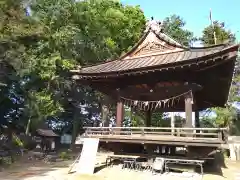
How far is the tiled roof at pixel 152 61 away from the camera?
1188 centimetres

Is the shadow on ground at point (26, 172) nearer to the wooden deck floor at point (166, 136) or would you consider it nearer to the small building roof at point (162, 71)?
the wooden deck floor at point (166, 136)

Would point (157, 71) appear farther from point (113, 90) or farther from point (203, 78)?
point (113, 90)

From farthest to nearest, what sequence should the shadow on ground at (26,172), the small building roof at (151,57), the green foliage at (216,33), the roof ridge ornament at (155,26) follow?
1. the green foliage at (216,33)
2. the roof ridge ornament at (155,26)
3. the shadow on ground at (26,172)
4. the small building roof at (151,57)

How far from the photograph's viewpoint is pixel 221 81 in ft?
43.3

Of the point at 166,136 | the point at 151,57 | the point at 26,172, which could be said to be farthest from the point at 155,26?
the point at 26,172

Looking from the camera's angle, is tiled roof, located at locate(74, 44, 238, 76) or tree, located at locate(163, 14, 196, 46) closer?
tiled roof, located at locate(74, 44, 238, 76)

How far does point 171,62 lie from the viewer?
11.9 m

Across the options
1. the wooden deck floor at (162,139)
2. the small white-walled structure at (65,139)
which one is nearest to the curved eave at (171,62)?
the wooden deck floor at (162,139)

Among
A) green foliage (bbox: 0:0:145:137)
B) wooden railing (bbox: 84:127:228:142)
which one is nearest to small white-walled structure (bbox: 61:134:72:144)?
green foliage (bbox: 0:0:145:137)

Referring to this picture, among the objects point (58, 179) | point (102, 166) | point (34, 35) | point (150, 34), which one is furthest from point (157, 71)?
point (34, 35)

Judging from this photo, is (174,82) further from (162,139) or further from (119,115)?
(119,115)

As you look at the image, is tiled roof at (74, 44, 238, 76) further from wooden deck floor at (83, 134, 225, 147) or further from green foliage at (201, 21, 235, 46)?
green foliage at (201, 21, 235, 46)

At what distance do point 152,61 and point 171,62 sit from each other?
1915 millimetres

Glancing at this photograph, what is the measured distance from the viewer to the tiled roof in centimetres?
1188
